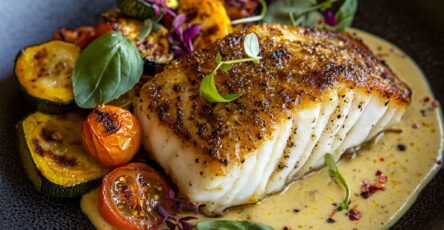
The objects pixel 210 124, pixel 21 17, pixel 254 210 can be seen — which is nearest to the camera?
pixel 210 124

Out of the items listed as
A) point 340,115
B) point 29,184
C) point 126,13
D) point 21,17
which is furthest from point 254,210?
point 21,17

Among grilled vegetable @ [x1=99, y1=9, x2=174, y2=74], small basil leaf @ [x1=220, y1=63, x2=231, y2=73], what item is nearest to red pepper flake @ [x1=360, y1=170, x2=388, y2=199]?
small basil leaf @ [x1=220, y1=63, x2=231, y2=73]

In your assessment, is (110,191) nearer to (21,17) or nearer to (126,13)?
(126,13)

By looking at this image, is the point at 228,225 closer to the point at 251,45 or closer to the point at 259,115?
the point at 259,115

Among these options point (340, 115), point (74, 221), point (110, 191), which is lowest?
point (74, 221)

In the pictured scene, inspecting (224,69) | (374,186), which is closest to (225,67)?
(224,69)

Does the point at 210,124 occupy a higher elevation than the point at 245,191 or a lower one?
higher

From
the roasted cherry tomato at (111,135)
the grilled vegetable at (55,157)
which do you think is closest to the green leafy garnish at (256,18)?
the roasted cherry tomato at (111,135)
